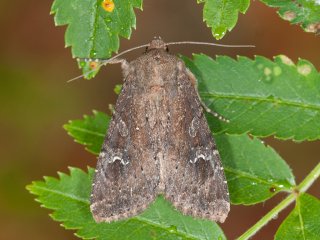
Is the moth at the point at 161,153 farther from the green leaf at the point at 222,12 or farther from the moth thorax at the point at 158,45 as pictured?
the green leaf at the point at 222,12

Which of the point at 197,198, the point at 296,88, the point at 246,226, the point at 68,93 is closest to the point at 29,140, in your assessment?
the point at 68,93

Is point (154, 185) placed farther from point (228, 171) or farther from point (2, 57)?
point (2, 57)

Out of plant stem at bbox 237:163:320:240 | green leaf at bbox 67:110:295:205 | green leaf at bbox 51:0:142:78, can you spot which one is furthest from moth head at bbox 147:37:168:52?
plant stem at bbox 237:163:320:240

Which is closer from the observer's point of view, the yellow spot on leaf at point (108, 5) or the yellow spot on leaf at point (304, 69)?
the yellow spot on leaf at point (108, 5)

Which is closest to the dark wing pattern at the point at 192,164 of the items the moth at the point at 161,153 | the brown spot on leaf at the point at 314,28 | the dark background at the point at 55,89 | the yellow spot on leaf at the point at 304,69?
the moth at the point at 161,153

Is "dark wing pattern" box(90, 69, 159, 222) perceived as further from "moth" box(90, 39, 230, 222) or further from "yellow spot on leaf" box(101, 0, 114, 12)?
"yellow spot on leaf" box(101, 0, 114, 12)
